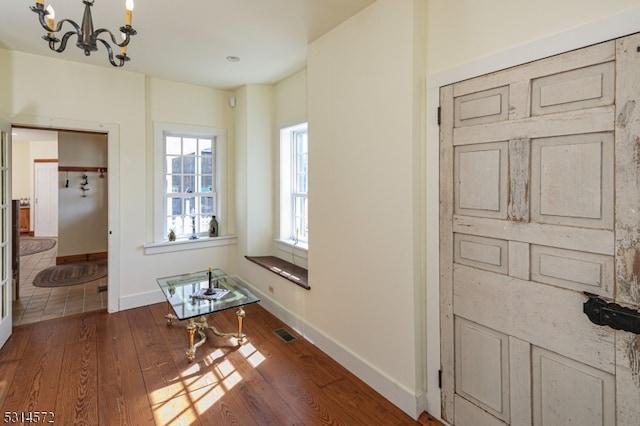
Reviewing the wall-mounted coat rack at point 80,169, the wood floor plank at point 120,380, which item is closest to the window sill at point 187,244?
the wood floor plank at point 120,380

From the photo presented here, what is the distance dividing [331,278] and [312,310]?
1.57ft

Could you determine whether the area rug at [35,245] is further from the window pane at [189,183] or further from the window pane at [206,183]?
the window pane at [206,183]

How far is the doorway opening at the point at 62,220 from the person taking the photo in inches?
158

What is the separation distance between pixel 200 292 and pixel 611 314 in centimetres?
294

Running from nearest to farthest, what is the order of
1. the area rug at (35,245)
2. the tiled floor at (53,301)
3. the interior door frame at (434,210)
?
the interior door frame at (434,210)
the tiled floor at (53,301)
the area rug at (35,245)

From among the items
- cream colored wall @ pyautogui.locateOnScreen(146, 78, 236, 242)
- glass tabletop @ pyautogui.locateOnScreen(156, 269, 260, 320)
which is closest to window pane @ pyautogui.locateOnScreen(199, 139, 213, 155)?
cream colored wall @ pyautogui.locateOnScreen(146, 78, 236, 242)

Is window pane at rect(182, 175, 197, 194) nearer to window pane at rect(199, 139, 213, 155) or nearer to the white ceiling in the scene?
window pane at rect(199, 139, 213, 155)

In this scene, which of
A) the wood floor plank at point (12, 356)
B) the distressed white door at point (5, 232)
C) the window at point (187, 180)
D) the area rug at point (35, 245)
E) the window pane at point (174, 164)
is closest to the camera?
the wood floor plank at point (12, 356)

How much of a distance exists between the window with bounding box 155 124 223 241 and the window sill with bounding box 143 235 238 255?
0.35 feet

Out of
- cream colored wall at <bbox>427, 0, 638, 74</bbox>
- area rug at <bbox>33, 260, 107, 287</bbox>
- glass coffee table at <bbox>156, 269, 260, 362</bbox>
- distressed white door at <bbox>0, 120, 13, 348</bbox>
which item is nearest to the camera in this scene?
cream colored wall at <bbox>427, 0, 638, 74</bbox>

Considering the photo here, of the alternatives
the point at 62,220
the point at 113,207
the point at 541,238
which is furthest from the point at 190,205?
the point at 541,238

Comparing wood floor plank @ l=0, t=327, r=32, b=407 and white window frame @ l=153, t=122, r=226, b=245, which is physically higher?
white window frame @ l=153, t=122, r=226, b=245

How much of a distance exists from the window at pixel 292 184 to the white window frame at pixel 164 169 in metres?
0.99

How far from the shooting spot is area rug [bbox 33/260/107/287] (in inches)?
186
